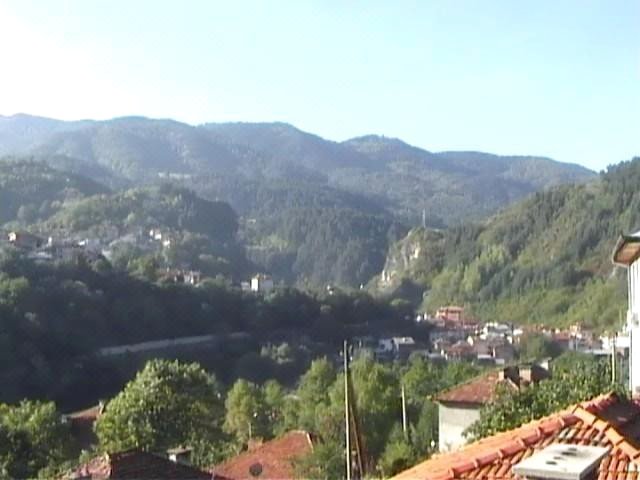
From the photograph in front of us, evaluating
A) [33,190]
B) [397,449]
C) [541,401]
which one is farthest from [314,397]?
[33,190]

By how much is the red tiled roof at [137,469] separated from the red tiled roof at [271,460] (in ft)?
20.9

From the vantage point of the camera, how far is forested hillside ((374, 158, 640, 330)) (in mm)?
75188

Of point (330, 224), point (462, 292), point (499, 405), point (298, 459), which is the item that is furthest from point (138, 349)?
point (330, 224)

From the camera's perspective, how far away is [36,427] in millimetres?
23328

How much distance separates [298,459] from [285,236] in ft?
389

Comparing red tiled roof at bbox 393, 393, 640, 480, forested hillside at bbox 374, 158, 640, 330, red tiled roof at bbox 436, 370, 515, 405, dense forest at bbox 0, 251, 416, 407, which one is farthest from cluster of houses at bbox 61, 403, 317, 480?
forested hillside at bbox 374, 158, 640, 330

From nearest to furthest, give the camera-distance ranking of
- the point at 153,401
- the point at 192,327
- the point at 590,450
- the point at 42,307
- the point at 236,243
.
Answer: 1. the point at 590,450
2. the point at 153,401
3. the point at 42,307
4. the point at 192,327
5. the point at 236,243

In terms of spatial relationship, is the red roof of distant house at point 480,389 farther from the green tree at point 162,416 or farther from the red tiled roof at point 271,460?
the green tree at point 162,416

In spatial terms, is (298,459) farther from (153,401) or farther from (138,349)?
(138,349)

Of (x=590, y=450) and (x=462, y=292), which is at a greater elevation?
(x=590, y=450)

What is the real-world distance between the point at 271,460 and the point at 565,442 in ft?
50.9

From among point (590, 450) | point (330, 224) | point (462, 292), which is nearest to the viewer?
point (590, 450)

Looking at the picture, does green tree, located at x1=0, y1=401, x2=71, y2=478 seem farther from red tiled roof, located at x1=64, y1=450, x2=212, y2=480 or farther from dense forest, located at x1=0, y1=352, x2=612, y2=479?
red tiled roof, located at x1=64, y1=450, x2=212, y2=480

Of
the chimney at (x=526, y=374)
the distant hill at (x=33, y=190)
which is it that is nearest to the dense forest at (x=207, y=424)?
the chimney at (x=526, y=374)
